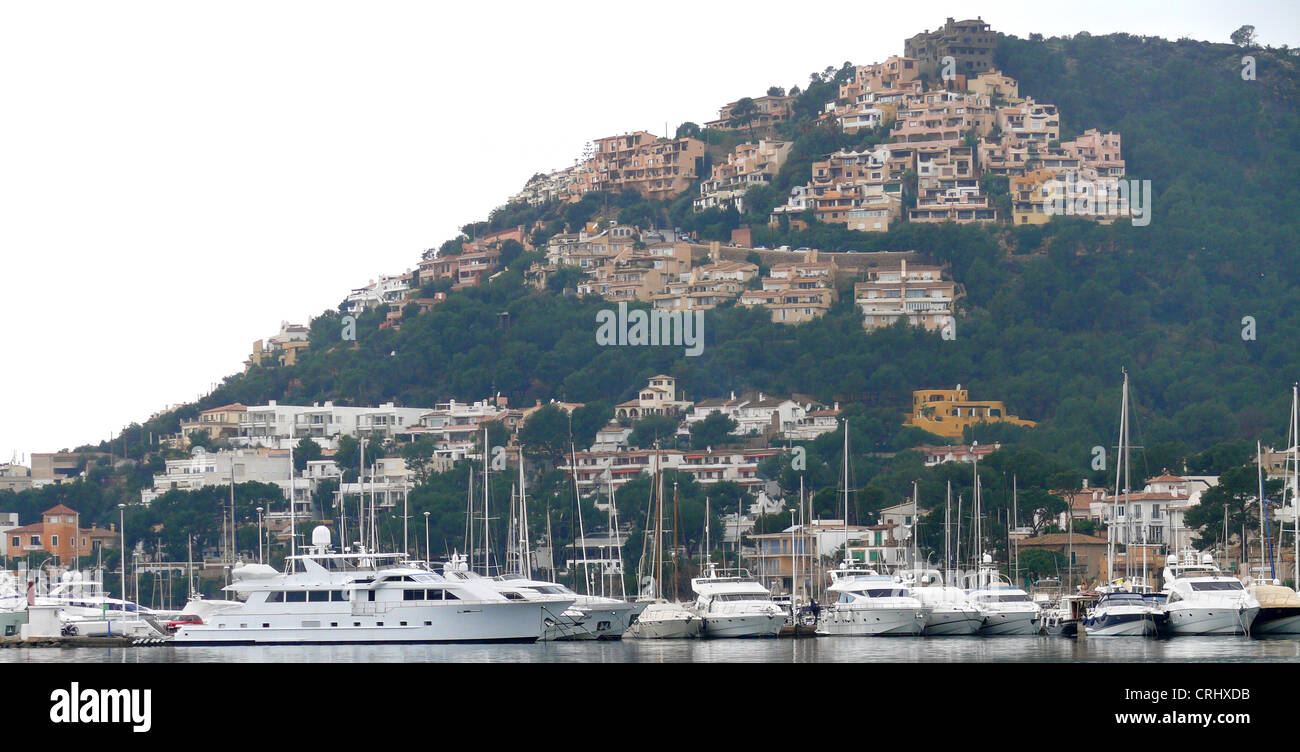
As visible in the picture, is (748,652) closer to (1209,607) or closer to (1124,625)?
(1124,625)

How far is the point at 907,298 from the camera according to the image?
388 feet

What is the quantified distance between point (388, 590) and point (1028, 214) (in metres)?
99.7

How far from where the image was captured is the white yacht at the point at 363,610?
111 ft

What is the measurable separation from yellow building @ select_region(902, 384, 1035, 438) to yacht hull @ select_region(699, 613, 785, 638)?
60412 millimetres

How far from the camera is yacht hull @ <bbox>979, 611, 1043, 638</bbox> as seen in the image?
130 feet

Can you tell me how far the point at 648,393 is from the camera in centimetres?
10912

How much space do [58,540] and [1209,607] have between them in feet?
209

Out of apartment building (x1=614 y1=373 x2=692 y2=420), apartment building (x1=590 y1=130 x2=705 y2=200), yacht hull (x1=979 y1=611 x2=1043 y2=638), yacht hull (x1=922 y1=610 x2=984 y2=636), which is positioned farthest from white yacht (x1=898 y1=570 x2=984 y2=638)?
apartment building (x1=590 y1=130 x2=705 y2=200)

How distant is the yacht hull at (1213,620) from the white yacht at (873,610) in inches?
250

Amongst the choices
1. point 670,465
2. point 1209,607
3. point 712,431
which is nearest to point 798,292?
point 712,431

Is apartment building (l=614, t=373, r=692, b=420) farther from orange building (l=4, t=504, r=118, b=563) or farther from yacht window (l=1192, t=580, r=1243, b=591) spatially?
yacht window (l=1192, t=580, r=1243, b=591)

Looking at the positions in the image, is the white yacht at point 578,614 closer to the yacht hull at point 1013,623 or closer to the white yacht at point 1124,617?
the yacht hull at point 1013,623

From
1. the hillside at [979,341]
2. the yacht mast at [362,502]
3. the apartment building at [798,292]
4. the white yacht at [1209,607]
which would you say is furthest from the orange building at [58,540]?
the white yacht at [1209,607]
